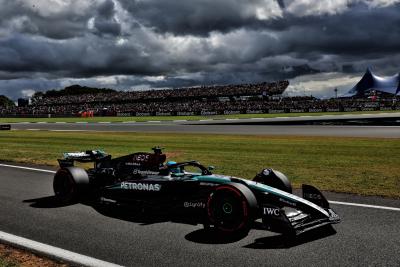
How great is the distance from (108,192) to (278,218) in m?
3.49

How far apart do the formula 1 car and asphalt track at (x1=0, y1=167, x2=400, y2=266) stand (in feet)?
0.82

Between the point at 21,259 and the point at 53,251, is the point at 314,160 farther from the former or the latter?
the point at 21,259

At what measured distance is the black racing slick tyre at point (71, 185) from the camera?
26.8 feet

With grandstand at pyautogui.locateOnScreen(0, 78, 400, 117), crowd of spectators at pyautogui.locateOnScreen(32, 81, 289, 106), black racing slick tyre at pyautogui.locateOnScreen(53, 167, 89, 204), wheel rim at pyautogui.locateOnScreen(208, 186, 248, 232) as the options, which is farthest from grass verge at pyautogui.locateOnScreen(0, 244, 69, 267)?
crowd of spectators at pyautogui.locateOnScreen(32, 81, 289, 106)

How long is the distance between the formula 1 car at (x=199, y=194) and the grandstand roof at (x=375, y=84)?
103 meters

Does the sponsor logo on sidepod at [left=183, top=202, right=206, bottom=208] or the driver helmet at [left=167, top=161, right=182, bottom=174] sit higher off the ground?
the driver helmet at [left=167, top=161, right=182, bottom=174]

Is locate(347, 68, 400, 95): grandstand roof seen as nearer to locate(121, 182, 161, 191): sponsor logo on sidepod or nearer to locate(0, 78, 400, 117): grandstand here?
locate(0, 78, 400, 117): grandstand

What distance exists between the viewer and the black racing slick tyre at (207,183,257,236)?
5852mm

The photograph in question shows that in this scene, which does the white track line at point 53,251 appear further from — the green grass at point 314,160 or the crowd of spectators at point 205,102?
the crowd of spectators at point 205,102

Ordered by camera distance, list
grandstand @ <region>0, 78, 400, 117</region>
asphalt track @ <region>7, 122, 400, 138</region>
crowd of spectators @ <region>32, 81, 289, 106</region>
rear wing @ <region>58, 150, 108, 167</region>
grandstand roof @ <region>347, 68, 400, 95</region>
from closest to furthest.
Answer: rear wing @ <region>58, 150, 108, 167</region> → asphalt track @ <region>7, 122, 400, 138</region> → grandstand @ <region>0, 78, 400, 117</region> → crowd of spectators @ <region>32, 81, 289, 106</region> → grandstand roof @ <region>347, 68, 400, 95</region>

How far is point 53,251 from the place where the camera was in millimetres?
5457

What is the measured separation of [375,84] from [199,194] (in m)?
108

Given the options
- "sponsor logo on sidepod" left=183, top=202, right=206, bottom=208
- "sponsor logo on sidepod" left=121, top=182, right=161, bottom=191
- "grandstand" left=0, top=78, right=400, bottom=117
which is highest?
"grandstand" left=0, top=78, right=400, bottom=117

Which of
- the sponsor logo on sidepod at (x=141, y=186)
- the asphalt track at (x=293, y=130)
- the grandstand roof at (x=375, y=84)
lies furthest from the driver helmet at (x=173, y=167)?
the grandstand roof at (x=375, y=84)
